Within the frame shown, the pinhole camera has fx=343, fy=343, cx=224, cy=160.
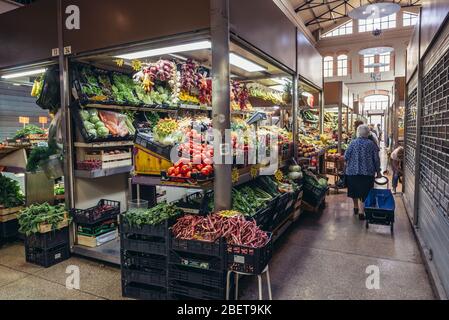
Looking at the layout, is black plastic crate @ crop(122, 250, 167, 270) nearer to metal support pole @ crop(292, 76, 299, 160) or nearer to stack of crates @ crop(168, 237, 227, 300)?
stack of crates @ crop(168, 237, 227, 300)

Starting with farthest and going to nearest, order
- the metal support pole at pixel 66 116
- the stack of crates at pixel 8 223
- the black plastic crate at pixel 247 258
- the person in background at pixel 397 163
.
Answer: the person in background at pixel 397 163 → the stack of crates at pixel 8 223 → the metal support pole at pixel 66 116 → the black plastic crate at pixel 247 258

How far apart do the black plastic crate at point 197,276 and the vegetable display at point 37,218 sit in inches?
67.3

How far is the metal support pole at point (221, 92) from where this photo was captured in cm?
281

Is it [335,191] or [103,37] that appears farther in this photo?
[335,191]

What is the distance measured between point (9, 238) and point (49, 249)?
1.27 m

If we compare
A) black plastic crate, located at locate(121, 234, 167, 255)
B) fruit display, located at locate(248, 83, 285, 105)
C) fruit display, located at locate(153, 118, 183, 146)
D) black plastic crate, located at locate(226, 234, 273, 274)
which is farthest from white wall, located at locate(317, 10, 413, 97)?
black plastic crate, located at locate(226, 234, 273, 274)

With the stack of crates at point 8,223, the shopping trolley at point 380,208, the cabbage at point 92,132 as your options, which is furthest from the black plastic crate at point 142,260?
the shopping trolley at point 380,208

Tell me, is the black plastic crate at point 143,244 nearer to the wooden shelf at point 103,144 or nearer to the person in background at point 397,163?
the wooden shelf at point 103,144

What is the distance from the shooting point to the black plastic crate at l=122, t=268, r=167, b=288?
278cm

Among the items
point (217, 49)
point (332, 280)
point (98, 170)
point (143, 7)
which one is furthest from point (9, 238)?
point (332, 280)

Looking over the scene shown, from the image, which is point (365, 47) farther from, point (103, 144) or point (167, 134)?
point (167, 134)

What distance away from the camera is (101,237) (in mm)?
3895

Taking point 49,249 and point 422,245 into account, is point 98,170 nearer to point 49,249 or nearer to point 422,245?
point 49,249

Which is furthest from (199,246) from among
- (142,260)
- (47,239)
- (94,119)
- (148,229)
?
(94,119)
